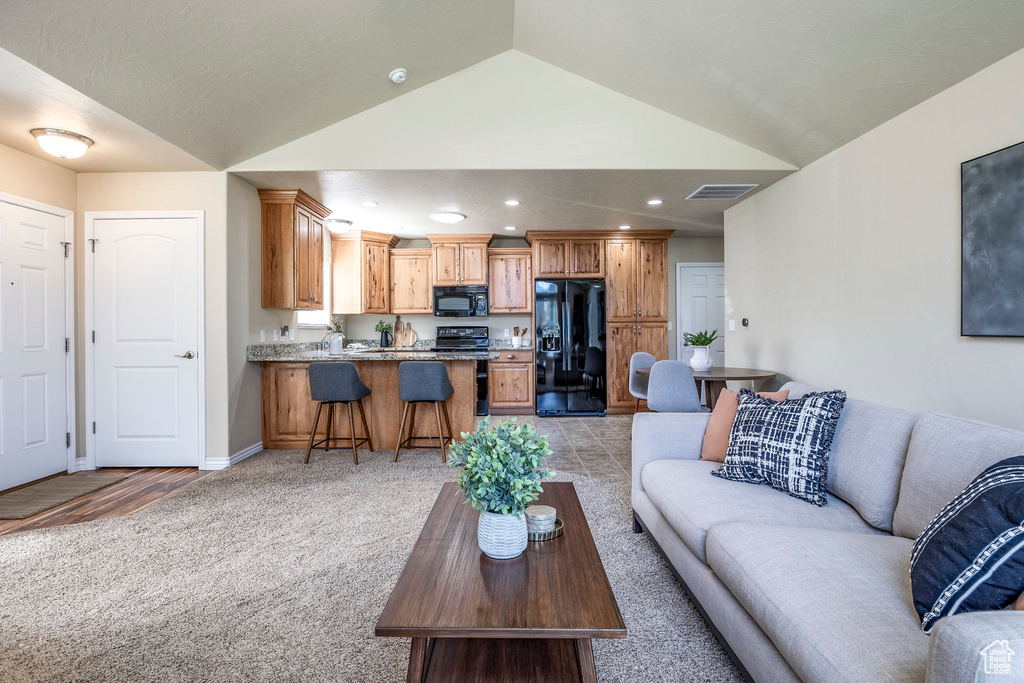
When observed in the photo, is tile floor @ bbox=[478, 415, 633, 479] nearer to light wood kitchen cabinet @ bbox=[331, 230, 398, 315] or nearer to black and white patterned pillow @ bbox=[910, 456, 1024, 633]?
light wood kitchen cabinet @ bbox=[331, 230, 398, 315]

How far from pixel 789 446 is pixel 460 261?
16.7ft

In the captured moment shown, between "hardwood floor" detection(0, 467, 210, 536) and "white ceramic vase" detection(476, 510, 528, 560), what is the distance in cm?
272

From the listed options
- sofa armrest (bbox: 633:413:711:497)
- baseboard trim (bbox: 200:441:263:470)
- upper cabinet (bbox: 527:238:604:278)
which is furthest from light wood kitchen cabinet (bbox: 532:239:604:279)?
sofa armrest (bbox: 633:413:711:497)

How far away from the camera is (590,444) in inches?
179

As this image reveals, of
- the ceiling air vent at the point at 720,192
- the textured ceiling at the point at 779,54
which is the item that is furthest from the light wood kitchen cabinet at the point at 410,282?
the ceiling air vent at the point at 720,192

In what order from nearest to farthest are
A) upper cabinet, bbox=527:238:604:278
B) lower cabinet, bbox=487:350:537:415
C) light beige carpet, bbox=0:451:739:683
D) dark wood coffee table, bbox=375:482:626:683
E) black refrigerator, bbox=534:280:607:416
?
dark wood coffee table, bbox=375:482:626:683
light beige carpet, bbox=0:451:739:683
black refrigerator, bbox=534:280:607:416
upper cabinet, bbox=527:238:604:278
lower cabinet, bbox=487:350:537:415

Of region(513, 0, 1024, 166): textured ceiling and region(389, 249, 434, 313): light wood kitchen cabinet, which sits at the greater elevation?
region(513, 0, 1024, 166): textured ceiling

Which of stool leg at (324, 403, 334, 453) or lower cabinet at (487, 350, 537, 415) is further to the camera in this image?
lower cabinet at (487, 350, 537, 415)

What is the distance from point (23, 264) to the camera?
335 cm

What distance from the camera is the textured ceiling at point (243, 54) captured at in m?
2.29

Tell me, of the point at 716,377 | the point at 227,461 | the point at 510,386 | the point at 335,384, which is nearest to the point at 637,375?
the point at 716,377

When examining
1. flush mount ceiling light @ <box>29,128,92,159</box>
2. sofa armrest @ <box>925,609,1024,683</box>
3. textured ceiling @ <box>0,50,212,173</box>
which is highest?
textured ceiling @ <box>0,50,212,173</box>

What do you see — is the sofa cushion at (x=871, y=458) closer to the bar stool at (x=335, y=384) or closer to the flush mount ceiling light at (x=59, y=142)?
the bar stool at (x=335, y=384)

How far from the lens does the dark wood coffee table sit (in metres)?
1.04
